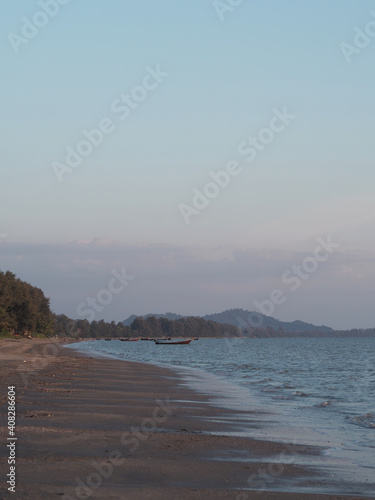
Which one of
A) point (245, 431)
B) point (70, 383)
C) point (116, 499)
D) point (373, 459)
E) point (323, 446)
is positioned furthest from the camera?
point (70, 383)

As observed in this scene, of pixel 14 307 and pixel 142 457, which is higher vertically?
pixel 14 307

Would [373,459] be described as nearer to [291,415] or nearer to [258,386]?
[291,415]

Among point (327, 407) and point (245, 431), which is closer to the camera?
point (245, 431)

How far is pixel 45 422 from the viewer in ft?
47.6

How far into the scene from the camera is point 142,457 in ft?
36.8

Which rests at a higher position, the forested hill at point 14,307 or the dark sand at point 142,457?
the forested hill at point 14,307

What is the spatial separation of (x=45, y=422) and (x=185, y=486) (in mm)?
6129

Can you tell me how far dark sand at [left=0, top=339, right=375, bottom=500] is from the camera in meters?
9.10

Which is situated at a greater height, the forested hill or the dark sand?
the forested hill

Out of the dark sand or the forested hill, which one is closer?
the dark sand

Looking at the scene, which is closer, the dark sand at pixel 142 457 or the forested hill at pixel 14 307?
the dark sand at pixel 142 457

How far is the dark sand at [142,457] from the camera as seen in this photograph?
9102 millimetres

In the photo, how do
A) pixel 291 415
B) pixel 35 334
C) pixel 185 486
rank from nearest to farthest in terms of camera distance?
1. pixel 185 486
2. pixel 291 415
3. pixel 35 334

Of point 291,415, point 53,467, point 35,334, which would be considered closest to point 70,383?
point 291,415
